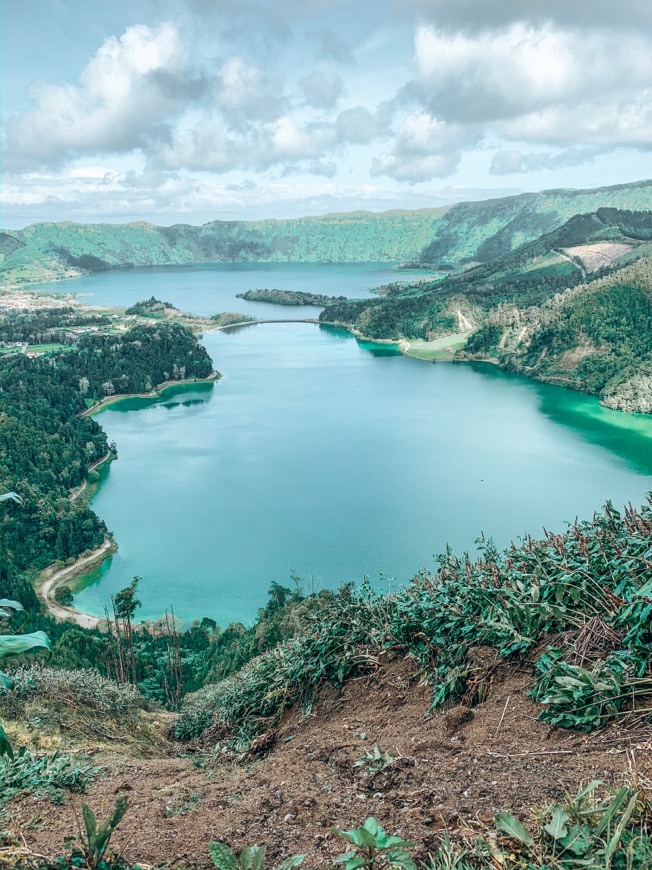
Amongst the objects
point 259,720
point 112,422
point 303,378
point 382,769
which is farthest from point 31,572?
point 303,378

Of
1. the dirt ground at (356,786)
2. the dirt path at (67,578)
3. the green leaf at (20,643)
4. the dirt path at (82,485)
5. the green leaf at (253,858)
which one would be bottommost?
the dirt path at (67,578)

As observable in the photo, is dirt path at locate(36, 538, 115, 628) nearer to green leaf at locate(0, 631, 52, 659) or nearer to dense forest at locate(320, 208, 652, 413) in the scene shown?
green leaf at locate(0, 631, 52, 659)

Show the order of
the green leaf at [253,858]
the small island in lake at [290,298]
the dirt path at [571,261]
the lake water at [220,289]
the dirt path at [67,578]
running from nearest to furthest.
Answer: the green leaf at [253,858]
the dirt path at [67,578]
the dirt path at [571,261]
the lake water at [220,289]
the small island in lake at [290,298]

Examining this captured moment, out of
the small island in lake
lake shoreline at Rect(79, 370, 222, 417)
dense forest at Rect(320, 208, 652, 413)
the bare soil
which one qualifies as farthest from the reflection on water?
the small island in lake

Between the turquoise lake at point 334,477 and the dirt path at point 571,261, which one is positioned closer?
the turquoise lake at point 334,477

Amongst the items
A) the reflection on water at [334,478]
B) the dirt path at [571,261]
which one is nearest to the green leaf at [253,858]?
the reflection on water at [334,478]

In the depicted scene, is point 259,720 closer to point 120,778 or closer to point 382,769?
point 120,778

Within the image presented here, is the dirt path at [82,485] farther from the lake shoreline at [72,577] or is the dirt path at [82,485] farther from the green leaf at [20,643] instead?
the green leaf at [20,643]
